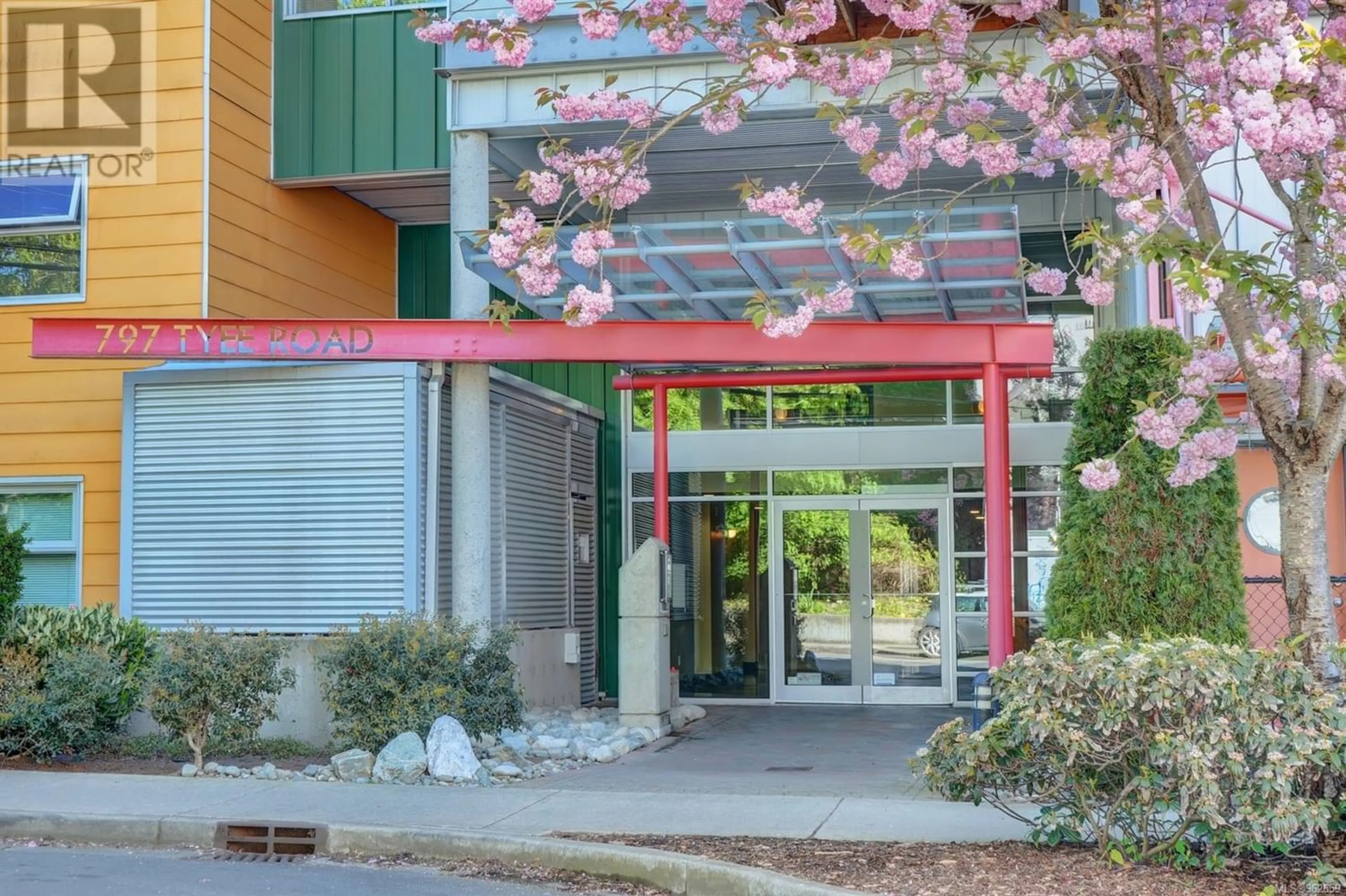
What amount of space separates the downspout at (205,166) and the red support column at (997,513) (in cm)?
701

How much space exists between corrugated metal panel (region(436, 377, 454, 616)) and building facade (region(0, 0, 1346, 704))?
0.15 ft

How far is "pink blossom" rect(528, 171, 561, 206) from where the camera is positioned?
8.61m

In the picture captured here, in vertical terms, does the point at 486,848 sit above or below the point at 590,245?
below

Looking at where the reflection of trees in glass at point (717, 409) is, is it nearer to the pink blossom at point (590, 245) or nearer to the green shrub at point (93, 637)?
the green shrub at point (93, 637)

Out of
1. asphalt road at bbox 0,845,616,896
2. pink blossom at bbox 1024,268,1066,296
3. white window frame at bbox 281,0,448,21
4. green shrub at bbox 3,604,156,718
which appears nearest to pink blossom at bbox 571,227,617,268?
pink blossom at bbox 1024,268,1066,296

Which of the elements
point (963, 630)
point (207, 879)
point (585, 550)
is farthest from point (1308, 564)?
point (585, 550)

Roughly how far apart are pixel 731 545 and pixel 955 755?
9295 mm

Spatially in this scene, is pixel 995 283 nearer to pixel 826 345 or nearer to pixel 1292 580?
pixel 826 345

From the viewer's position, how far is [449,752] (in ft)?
33.4

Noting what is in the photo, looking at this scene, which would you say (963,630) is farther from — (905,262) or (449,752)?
(905,262)

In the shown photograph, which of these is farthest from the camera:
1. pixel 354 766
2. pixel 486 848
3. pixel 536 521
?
pixel 536 521

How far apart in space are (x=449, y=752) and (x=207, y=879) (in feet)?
9.42

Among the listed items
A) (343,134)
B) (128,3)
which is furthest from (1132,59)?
(128,3)

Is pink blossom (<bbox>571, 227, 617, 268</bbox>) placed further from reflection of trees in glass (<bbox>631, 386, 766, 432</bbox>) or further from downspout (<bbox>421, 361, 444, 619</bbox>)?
reflection of trees in glass (<bbox>631, 386, 766, 432</bbox>)
